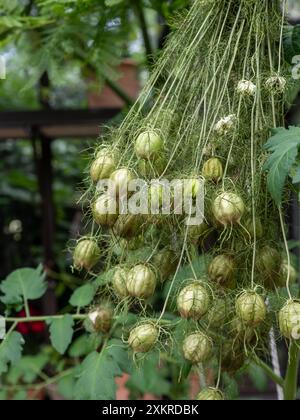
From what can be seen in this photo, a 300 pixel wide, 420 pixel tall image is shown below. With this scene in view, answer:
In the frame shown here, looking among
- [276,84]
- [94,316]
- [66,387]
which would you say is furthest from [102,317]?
[66,387]

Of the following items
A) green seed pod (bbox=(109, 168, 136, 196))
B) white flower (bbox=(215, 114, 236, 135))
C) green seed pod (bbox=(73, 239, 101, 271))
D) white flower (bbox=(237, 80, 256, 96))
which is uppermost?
white flower (bbox=(237, 80, 256, 96))

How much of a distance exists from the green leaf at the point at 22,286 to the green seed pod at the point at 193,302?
443 mm

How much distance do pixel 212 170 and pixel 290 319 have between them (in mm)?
160

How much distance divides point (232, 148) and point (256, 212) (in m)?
0.07

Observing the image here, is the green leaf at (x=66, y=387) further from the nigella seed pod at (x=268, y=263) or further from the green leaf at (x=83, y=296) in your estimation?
the nigella seed pod at (x=268, y=263)

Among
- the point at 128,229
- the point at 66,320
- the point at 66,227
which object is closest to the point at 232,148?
the point at 128,229

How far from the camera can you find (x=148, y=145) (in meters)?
0.61

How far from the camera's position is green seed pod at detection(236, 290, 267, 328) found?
591 mm

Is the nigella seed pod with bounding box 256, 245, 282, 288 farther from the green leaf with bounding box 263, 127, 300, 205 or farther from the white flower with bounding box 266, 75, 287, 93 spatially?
the white flower with bounding box 266, 75, 287, 93

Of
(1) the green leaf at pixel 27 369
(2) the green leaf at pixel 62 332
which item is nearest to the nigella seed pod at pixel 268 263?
(2) the green leaf at pixel 62 332

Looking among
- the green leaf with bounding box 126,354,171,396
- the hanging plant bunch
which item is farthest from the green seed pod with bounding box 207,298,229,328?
the green leaf with bounding box 126,354,171,396

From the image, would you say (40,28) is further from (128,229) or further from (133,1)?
(128,229)

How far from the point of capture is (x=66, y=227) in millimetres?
3092

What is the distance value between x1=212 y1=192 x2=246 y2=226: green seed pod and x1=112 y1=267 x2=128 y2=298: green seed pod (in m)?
0.11
